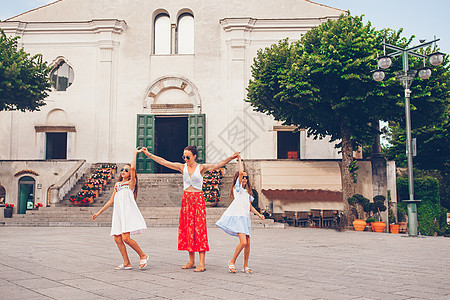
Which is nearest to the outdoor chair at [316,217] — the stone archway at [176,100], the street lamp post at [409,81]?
the street lamp post at [409,81]

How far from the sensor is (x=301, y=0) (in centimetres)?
2694

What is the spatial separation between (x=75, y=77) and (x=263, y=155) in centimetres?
1175

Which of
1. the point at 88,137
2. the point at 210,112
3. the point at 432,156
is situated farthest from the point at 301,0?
the point at 88,137

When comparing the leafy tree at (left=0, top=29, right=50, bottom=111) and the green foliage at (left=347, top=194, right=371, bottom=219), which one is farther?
the leafy tree at (left=0, top=29, right=50, bottom=111)

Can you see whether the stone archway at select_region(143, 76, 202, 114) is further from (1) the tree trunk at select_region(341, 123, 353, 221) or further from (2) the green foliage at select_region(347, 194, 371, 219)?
(2) the green foliage at select_region(347, 194, 371, 219)

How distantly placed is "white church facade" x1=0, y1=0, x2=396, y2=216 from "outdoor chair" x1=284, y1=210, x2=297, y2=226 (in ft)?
14.7

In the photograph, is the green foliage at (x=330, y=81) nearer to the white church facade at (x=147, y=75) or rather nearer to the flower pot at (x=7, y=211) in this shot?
the white church facade at (x=147, y=75)

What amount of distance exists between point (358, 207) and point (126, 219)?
1504 centimetres

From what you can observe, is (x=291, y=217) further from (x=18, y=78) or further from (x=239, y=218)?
(x=239, y=218)

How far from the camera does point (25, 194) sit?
81.4ft

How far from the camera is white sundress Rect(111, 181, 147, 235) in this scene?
7375 mm

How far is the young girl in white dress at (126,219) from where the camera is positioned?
735 cm

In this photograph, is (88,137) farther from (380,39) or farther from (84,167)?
(380,39)

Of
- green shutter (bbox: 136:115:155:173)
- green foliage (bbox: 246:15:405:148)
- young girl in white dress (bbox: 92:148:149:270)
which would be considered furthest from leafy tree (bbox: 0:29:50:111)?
young girl in white dress (bbox: 92:148:149:270)
